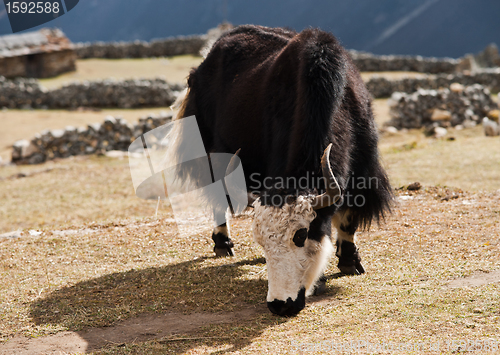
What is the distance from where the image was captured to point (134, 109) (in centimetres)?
1510

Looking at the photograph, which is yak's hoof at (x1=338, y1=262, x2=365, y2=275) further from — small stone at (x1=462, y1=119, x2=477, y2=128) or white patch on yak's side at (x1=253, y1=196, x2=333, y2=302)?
small stone at (x1=462, y1=119, x2=477, y2=128)

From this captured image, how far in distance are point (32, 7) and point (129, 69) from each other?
17494mm

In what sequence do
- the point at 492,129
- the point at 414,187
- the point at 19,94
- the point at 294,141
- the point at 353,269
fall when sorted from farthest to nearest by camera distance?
the point at 19,94 → the point at 492,129 → the point at 414,187 → the point at 353,269 → the point at 294,141

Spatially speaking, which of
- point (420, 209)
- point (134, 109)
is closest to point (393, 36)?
point (134, 109)

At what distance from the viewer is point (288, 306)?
271cm

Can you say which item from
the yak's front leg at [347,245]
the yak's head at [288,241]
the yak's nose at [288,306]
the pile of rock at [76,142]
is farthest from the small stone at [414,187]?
the pile of rock at [76,142]

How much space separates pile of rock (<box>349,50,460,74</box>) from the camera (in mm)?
20344

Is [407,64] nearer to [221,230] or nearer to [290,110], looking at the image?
[221,230]

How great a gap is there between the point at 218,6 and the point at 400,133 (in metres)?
44.8

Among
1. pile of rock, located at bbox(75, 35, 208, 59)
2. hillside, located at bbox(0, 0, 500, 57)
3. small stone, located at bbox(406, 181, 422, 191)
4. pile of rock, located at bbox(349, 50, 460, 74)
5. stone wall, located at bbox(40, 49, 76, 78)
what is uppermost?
hillside, located at bbox(0, 0, 500, 57)

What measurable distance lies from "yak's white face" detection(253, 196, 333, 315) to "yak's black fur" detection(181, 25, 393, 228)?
0.12 m

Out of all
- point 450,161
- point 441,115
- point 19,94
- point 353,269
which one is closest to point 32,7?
point 353,269

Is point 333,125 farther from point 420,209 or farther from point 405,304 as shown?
point 420,209

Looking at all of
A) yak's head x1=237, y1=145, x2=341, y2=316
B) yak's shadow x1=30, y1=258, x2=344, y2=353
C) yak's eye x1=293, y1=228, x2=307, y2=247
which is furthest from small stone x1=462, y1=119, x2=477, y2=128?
yak's eye x1=293, y1=228, x2=307, y2=247
